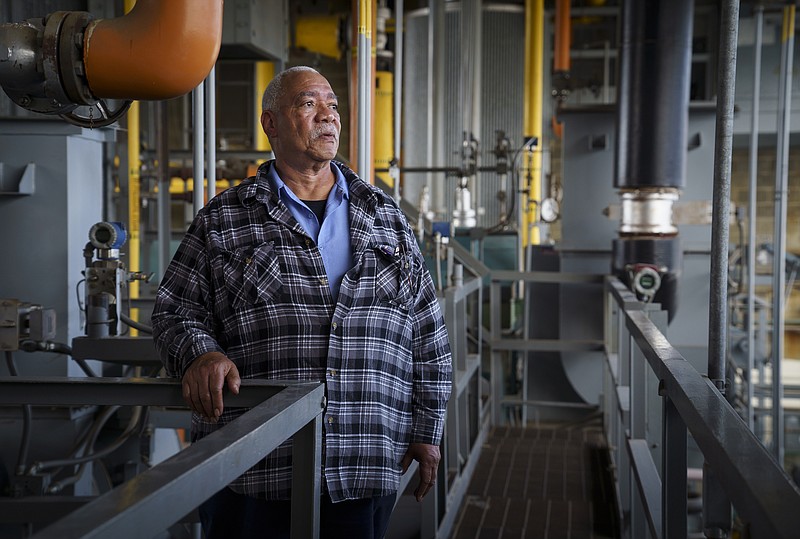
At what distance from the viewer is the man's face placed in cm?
186

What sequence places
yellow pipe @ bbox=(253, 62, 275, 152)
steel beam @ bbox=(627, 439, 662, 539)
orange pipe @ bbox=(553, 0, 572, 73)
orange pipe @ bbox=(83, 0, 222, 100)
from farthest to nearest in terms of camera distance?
orange pipe @ bbox=(553, 0, 572, 73) → yellow pipe @ bbox=(253, 62, 275, 152) → steel beam @ bbox=(627, 439, 662, 539) → orange pipe @ bbox=(83, 0, 222, 100)

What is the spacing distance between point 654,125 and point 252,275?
3451 millimetres

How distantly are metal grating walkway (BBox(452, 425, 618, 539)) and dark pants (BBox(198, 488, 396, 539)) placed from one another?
1952 mm

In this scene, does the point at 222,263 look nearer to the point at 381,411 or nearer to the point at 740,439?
the point at 381,411

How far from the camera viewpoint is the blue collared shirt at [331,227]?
5.89 ft

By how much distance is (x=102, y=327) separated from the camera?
Result: 2910 mm

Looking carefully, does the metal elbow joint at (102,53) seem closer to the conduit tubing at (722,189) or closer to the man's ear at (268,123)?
Result: the man's ear at (268,123)

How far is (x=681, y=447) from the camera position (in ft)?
5.14

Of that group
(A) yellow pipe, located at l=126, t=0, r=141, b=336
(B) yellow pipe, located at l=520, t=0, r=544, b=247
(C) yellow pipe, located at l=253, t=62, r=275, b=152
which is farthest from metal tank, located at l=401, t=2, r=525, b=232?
(A) yellow pipe, located at l=126, t=0, r=141, b=336

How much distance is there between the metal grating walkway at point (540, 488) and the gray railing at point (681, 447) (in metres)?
0.41

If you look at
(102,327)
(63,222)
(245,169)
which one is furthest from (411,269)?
(245,169)

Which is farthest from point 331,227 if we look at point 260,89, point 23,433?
point 260,89

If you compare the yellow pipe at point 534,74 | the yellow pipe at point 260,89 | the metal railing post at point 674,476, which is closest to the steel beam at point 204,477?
the metal railing post at point 674,476

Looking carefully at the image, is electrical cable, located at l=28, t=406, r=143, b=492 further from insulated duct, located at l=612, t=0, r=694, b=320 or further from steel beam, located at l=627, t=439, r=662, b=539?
insulated duct, located at l=612, t=0, r=694, b=320
